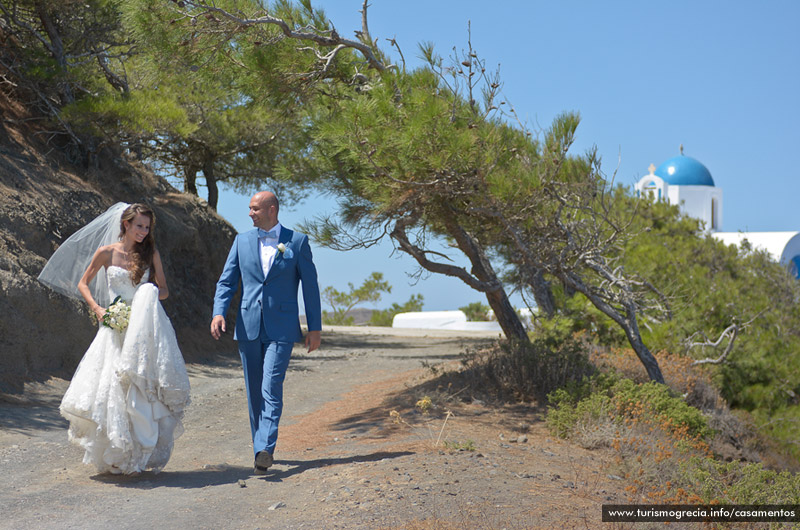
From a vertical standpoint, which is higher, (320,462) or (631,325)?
(631,325)

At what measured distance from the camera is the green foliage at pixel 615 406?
7410mm

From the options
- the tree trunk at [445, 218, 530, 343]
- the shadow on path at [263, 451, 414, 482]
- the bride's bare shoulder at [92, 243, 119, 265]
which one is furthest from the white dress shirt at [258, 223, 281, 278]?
the tree trunk at [445, 218, 530, 343]

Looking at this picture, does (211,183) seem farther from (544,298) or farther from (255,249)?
(255,249)

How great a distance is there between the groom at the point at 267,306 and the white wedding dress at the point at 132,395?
0.44 m

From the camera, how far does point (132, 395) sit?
509 cm

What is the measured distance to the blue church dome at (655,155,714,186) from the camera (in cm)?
3822

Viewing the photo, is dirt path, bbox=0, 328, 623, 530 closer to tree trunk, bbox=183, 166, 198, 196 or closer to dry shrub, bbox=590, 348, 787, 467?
dry shrub, bbox=590, 348, 787, 467

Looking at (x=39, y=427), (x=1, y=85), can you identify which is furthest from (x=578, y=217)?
(x=1, y=85)

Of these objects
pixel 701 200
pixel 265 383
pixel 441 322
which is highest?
pixel 701 200

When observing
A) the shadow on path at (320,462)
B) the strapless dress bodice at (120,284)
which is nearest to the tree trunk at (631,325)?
the shadow on path at (320,462)

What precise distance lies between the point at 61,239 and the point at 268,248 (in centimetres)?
729

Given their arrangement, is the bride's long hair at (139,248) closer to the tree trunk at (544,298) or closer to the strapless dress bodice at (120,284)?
the strapless dress bodice at (120,284)

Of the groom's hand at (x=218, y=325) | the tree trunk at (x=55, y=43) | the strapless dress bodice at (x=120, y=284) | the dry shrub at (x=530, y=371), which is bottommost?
the dry shrub at (x=530, y=371)

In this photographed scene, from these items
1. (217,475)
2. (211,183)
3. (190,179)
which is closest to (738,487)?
(217,475)
